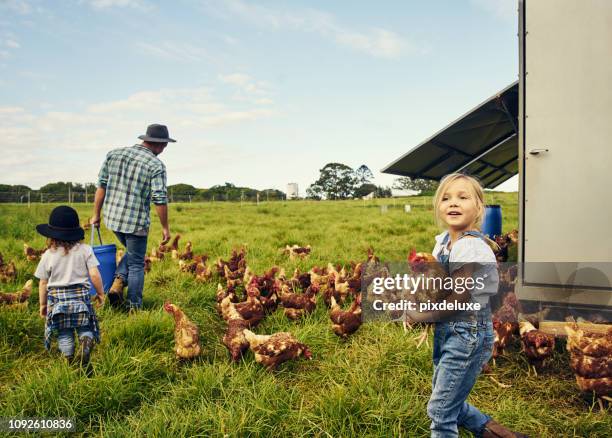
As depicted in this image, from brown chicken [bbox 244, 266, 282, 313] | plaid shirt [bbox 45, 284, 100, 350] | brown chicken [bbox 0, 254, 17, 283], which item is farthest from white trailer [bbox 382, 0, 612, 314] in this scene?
brown chicken [bbox 0, 254, 17, 283]

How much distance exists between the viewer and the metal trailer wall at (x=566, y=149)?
319cm

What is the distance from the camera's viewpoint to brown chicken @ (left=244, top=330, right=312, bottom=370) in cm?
280

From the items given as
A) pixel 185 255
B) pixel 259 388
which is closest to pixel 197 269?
pixel 185 255

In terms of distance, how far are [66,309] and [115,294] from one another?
3.98 ft

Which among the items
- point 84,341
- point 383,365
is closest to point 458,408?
point 383,365

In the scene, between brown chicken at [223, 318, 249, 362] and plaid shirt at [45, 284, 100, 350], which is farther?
brown chicken at [223, 318, 249, 362]

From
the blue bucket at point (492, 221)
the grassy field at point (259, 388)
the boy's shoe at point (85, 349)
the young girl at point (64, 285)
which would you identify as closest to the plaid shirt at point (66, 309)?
the young girl at point (64, 285)

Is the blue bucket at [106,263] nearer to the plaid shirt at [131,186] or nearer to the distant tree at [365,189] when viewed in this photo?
the plaid shirt at [131,186]

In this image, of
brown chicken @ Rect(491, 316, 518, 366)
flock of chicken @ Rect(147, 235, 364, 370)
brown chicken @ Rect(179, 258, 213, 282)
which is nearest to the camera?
flock of chicken @ Rect(147, 235, 364, 370)

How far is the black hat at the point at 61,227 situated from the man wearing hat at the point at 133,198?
113 cm

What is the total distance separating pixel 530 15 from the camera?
3451 millimetres

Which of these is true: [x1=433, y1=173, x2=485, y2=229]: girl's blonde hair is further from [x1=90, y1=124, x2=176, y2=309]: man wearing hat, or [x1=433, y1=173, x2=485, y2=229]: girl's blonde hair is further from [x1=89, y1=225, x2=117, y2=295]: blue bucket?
[x1=89, y1=225, x2=117, y2=295]: blue bucket

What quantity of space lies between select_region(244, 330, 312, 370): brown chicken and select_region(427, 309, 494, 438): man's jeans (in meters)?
1.19

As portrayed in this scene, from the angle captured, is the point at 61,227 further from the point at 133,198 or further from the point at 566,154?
the point at 566,154
